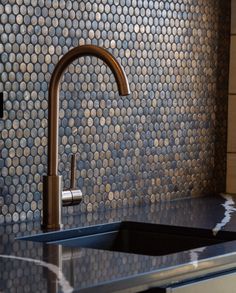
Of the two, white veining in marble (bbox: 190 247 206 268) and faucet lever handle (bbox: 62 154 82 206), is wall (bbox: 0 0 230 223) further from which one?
white veining in marble (bbox: 190 247 206 268)

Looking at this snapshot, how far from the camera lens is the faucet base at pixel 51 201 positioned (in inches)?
83.1

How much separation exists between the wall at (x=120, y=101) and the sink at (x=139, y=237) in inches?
6.6

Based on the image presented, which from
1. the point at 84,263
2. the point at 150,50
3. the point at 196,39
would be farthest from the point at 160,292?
the point at 196,39

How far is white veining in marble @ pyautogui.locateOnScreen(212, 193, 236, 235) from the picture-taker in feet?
7.11

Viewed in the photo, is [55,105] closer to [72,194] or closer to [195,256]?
[72,194]

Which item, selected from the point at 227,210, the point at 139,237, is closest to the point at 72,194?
the point at 139,237

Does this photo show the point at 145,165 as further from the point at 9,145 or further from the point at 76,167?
the point at 9,145

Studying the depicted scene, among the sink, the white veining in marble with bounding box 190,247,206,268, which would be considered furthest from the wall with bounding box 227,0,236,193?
the white veining in marble with bounding box 190,247,206,268

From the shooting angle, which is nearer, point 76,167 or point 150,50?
point 76,167

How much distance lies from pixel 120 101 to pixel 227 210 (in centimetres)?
46

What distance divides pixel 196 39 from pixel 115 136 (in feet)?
1.80

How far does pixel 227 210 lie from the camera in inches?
99.4

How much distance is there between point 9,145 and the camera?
2164mm

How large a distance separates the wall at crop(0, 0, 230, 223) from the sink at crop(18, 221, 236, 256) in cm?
17
